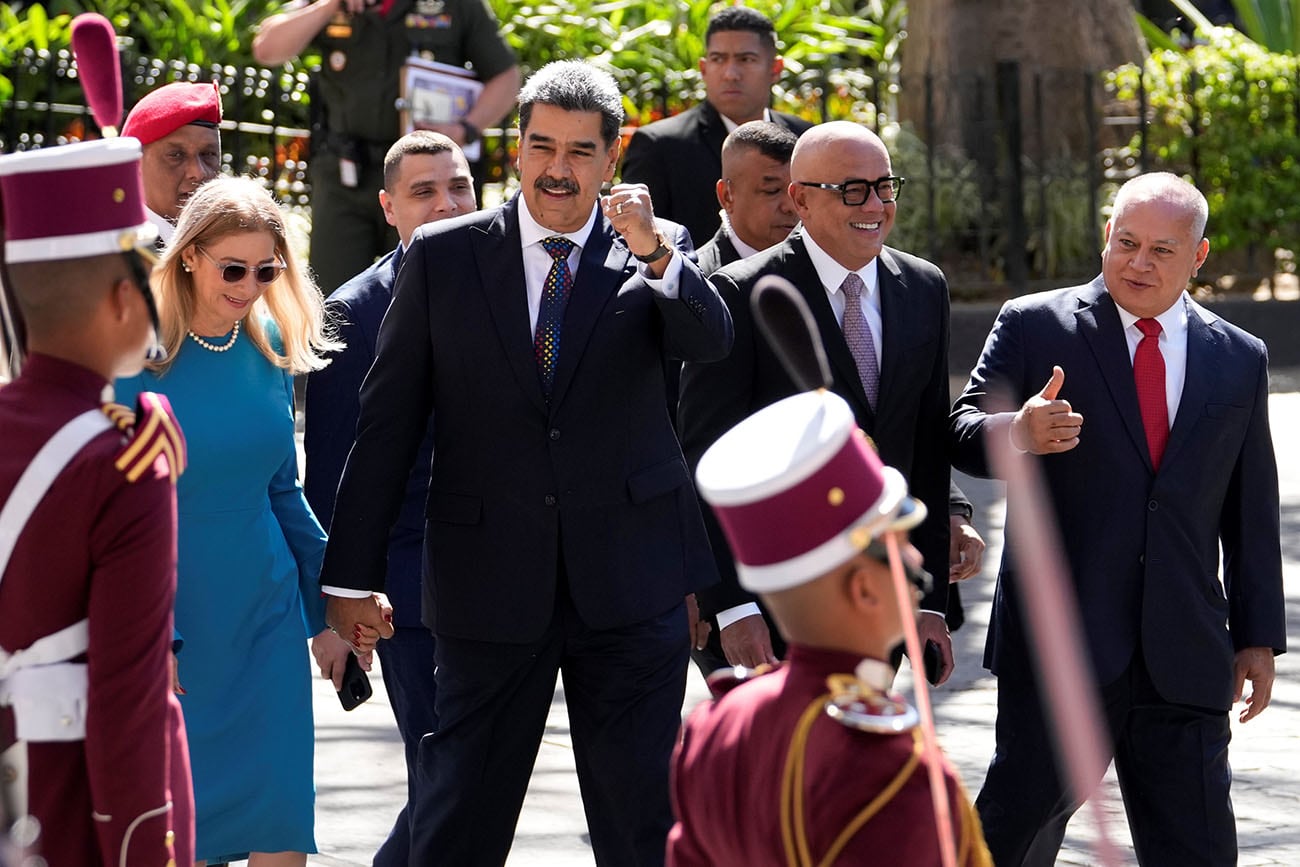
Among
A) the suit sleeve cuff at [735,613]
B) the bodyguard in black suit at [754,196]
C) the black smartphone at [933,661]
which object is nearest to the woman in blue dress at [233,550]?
the suit sleeve cuff at [735,613]

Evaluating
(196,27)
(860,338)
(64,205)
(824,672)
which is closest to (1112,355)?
(860,338)

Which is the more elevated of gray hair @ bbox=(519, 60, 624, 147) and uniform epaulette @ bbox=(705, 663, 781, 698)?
gray hair @ bbox=(519, 60, 624, 147)

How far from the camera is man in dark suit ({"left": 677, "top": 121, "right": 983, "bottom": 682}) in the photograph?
17.3 feet

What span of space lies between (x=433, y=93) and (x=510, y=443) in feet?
15.9

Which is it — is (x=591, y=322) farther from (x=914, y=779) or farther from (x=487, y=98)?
(x=487, y=98)

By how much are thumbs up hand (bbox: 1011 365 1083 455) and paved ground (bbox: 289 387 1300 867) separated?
159 centimetres

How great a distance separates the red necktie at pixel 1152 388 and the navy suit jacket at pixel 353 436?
184 centimetres

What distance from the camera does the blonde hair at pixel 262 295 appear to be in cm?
490

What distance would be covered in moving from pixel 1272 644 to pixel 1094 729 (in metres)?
0.52

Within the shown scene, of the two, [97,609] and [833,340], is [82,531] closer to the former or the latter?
[97,609]

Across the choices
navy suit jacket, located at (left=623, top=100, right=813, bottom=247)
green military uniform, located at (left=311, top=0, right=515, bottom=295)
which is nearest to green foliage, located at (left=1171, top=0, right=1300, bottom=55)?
green military uniform, located at (left=311, top=0, right=515, bottom=295)

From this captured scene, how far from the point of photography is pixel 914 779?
9.23 feet

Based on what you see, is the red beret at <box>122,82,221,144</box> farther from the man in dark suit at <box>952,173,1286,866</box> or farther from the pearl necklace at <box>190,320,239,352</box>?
the man in dark suit at <box>952,173,1286,866</box>

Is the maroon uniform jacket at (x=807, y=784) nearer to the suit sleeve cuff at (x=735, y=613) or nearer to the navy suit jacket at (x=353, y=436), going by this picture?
the suit sleeve cuff at (x=735, y=613)
